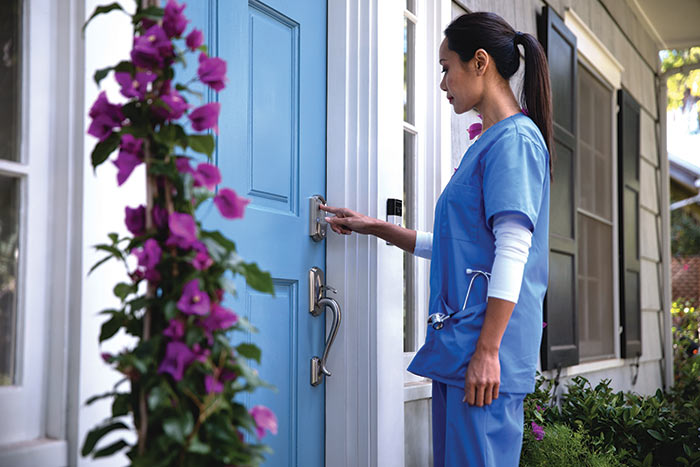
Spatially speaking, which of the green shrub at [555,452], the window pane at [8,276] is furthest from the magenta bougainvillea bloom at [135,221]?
the green shrub at [555,452]

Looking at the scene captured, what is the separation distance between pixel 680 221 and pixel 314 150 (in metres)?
15.8

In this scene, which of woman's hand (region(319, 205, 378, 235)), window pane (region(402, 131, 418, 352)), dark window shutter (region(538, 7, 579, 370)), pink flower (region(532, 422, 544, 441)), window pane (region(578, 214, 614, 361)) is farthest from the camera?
window pane (region(578, 214, 614, 361))

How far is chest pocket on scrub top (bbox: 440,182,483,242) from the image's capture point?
1.76m

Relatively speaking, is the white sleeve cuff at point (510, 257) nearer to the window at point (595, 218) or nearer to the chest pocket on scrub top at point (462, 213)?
the chest pocket on scrub top at point (462, 213)

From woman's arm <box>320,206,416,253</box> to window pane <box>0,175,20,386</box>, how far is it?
963 mm

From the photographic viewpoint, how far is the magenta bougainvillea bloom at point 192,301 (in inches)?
38.3

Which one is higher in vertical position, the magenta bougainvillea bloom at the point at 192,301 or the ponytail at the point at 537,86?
the ponytail at the point at 537,86

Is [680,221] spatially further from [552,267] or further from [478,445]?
[478,445]

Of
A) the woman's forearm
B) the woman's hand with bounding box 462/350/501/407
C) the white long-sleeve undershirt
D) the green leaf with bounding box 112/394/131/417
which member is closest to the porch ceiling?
the woman's forearm

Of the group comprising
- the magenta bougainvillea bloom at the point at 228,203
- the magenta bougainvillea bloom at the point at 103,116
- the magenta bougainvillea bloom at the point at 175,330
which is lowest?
the magenta bougainvillea bloom at the point at 175,330

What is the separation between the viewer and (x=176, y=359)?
3.19 ft

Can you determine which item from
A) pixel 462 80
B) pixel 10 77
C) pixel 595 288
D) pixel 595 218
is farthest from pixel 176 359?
pixel 595 288

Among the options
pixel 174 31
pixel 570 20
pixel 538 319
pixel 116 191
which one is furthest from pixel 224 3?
pixel 570 20

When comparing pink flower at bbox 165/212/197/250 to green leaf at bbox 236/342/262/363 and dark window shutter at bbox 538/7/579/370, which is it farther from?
dark window shutter at bbox 538/7/579/370
